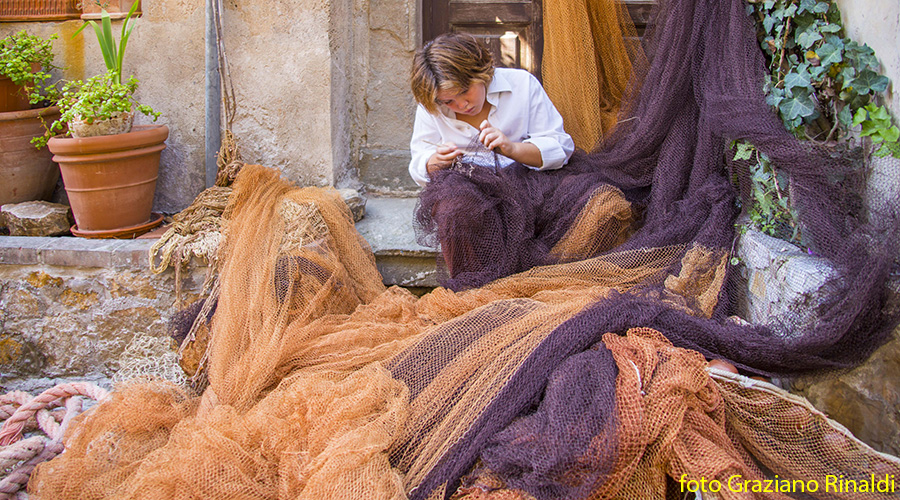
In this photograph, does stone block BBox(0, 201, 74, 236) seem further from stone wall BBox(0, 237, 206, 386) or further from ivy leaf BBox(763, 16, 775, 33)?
ivy leaf BBox(763, 16, 775, 33)

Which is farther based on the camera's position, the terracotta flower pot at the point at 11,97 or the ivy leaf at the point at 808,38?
the terracotta flower pot at the point at 11,97

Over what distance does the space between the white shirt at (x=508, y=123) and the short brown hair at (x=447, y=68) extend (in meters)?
0.19

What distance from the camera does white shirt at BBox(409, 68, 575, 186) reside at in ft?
10.3

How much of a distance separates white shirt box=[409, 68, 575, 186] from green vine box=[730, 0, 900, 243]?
0.88 metres

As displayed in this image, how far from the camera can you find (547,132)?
3.20 metres

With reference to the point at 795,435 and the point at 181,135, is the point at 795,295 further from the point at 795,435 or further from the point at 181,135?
the point at 181,135

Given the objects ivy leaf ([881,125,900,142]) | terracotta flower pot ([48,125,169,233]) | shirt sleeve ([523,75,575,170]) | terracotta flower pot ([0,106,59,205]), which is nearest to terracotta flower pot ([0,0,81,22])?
terracotta flower pot ([0,106,59,205])

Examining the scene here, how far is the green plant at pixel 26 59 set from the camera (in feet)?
11.4

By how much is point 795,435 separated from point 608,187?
133cm

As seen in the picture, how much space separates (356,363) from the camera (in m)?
2.17

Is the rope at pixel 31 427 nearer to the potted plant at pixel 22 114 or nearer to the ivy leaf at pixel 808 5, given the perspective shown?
the potted plant at pixel 22 114

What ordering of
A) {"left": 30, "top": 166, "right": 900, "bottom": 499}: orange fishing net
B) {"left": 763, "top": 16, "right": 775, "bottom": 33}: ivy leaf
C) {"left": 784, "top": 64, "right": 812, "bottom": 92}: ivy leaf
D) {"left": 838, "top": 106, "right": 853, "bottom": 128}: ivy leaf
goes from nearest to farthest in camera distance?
{"left": 30, "top": 166, "right": 900, "bottom": 499}: orange fishing net → {"left": 838, "top": 106, "right": 853, "bottom": 128}: ivy leaf → {"left": 784, "top": 64, "right": 812, "bottom": 92}: ivy leaf → {"left": 763, "top": 16, "right": 775, "bottom": 33}: ivy leaf

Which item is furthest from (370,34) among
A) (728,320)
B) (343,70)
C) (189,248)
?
(728,320)

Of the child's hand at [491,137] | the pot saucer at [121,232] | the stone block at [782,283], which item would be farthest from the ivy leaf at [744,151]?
the pot saucer at [121,232]
